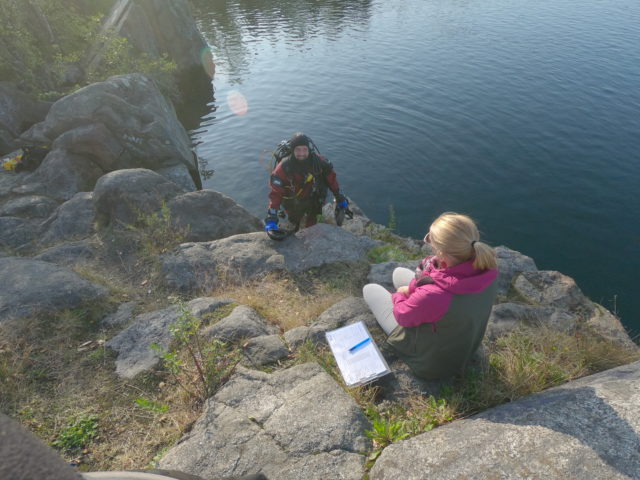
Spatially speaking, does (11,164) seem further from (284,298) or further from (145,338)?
(284,298)

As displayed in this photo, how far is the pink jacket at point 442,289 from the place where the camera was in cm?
366

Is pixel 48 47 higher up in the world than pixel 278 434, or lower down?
higher up

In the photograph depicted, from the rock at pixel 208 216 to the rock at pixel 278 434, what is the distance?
5.07 m

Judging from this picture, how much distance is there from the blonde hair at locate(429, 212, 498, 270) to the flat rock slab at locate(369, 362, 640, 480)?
1387 millimetres

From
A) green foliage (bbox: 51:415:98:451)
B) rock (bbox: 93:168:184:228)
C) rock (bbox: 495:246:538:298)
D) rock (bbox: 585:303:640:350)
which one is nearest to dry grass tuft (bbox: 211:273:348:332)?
green foliage (bbox: 51:415:98:451)

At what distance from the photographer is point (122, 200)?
8.42 metres

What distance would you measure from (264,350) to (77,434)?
2.13m

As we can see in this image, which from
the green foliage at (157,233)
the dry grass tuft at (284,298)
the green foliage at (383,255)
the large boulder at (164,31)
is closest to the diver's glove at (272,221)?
the dry grass tuft at (284,298)

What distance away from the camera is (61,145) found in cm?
1166

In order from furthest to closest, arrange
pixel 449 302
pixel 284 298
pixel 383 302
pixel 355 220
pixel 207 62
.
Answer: pixel 207 62 → pixel 355 220 → pixel 284 298 → pixel 383 302 → pixel 449 302

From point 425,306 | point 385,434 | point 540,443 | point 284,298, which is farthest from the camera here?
point 284,298

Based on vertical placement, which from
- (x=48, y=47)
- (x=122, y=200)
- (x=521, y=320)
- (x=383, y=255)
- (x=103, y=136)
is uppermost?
(x=48, y=47)

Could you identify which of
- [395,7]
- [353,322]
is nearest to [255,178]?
[353,322]

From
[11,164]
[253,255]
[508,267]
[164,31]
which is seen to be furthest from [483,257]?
[164,31]
